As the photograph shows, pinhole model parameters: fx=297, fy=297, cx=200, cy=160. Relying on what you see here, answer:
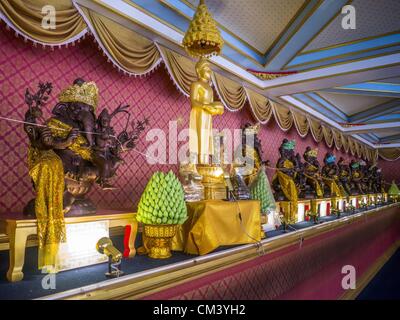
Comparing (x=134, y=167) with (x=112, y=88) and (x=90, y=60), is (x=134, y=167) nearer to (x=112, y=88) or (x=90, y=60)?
(x=112, y=88)

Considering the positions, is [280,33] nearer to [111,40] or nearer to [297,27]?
[297,27]

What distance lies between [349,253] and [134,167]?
11.2 ft

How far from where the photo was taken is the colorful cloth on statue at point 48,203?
4.34 feet

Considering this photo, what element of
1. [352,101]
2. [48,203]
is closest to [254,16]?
[48,203]

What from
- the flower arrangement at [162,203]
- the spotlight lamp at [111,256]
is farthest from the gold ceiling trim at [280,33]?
the spotlight lamp at [111,256]

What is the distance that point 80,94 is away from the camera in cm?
167

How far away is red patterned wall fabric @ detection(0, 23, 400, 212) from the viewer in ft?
7.00

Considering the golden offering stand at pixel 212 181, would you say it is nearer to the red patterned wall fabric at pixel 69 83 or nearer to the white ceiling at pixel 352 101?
the red patterned wall fabric at pixel 69 83

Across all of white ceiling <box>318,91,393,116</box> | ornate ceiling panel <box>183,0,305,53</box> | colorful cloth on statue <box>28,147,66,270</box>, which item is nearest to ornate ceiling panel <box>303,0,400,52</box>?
ornate ceiling panel <box>183,0,305,53</box>

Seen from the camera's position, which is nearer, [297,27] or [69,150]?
[69,150]

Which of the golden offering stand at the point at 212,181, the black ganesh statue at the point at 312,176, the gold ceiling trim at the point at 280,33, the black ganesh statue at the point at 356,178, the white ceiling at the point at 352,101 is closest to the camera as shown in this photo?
the golden offering stand at the point at 212,181

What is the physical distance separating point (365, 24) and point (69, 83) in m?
3.71

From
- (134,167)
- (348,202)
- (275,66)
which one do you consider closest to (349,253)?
(348,202)

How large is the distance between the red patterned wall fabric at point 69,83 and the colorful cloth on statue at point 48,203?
863 mm
